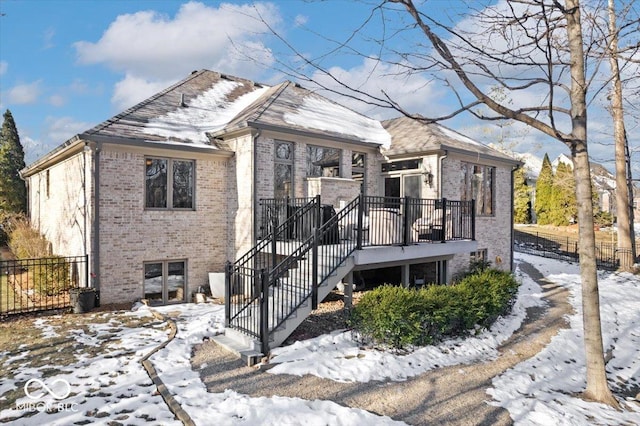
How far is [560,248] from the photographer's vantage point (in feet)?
80.7

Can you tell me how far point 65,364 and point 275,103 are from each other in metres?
9.06

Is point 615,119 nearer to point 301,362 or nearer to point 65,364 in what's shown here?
point 301,362

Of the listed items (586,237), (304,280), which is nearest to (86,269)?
(304,280)

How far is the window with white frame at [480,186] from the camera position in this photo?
13.9 m

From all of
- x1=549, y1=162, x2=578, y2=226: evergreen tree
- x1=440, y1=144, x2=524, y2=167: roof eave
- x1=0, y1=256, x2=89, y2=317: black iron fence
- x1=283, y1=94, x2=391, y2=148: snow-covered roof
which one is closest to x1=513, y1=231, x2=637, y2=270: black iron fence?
x1=549, y1=162, x2=578, y2=226: evergreen tree

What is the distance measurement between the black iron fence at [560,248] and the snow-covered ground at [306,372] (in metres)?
12.5

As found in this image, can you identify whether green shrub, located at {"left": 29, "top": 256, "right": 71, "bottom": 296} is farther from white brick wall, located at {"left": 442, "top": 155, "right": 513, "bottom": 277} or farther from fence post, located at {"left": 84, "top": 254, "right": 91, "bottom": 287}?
white brick wall, located at {"left": 442, "top": 155, "right": 513, "bottom": 277}

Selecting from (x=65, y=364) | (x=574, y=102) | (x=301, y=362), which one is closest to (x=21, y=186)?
(x=65, y=364)

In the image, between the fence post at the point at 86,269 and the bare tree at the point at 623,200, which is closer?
the fence post at the point at 86,269

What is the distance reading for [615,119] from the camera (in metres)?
17.4

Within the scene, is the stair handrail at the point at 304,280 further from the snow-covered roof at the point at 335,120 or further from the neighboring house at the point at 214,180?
the snow-covered roof at the point at 335,120

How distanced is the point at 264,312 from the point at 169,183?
5724mm

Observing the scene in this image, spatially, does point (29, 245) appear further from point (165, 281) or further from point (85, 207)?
point (165, 281)

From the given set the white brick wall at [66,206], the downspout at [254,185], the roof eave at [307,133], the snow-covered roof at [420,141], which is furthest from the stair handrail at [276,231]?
the snow-covered roof at [420,141]
